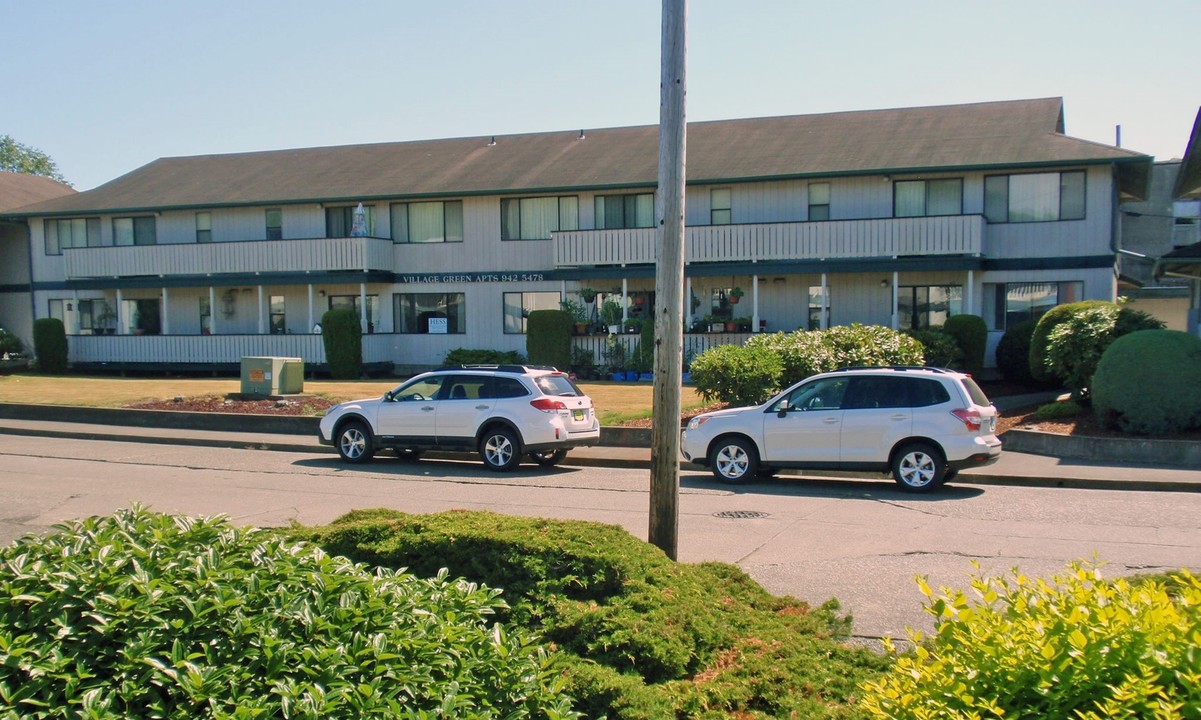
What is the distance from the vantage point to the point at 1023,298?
2878cm

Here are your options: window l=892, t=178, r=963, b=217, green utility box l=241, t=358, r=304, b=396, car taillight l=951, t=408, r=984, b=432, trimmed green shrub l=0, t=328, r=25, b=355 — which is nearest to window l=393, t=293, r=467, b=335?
green utility box l=241, t=358, r=304, b=396

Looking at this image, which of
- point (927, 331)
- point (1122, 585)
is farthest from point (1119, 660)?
point (927, 331)

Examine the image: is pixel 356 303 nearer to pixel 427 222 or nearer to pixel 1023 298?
pixel 427 222

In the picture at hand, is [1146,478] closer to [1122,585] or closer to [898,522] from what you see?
[898,522]

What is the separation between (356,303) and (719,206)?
13.4 m

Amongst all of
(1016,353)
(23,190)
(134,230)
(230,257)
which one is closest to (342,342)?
(230,257)

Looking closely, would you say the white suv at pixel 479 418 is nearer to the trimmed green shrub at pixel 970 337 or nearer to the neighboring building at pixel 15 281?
the trimmed green shrub at pixel 970 337

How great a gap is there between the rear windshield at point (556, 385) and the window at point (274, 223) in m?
22.5

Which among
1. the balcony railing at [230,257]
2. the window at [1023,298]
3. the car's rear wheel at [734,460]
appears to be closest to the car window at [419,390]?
the car's rear wheel at [734,460]

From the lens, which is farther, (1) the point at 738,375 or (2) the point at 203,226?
(2) the point at 203,226

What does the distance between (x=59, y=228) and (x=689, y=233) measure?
25.1m

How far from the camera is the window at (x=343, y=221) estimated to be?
35562 millimetres

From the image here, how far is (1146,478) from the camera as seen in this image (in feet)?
47.1

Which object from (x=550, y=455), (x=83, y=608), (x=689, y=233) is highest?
(x=689, y=233)
